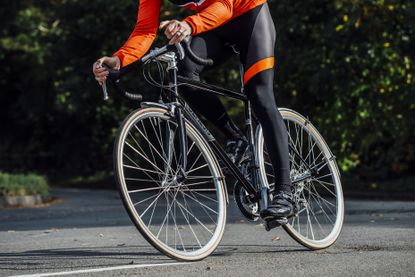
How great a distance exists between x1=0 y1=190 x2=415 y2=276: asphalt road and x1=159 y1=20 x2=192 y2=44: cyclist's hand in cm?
113

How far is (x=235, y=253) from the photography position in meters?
5.50

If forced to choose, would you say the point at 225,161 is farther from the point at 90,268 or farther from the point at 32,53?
the point at 32,53

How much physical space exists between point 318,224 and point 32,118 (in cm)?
2401

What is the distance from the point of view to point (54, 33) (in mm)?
25625

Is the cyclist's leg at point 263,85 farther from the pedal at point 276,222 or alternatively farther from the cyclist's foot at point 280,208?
the pedal at point 276,222

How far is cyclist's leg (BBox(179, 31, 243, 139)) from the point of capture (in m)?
5.28

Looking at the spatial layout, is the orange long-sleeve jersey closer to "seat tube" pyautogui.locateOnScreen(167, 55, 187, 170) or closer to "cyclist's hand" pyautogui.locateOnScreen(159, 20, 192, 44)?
"cyclist's hand" pyautogui.locateOnScreen(159, 20, 192, 44)

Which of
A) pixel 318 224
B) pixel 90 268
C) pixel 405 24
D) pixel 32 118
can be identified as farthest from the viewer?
pixel 32 118

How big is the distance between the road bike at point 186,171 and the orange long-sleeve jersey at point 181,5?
0.11 metres

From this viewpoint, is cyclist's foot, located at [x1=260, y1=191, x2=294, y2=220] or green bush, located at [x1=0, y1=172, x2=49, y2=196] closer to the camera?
Answer: cyclist's foot, located at [x1=260, y1=191, x2=294, y2=220]

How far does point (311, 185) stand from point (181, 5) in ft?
4.58

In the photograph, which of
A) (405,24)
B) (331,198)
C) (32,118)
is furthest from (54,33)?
(331,198)

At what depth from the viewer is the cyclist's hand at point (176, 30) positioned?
15.9 ft

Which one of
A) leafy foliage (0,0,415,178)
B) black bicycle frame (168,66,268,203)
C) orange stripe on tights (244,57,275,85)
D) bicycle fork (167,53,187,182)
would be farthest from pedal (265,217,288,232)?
leafy foliage (0,0,415,178)
